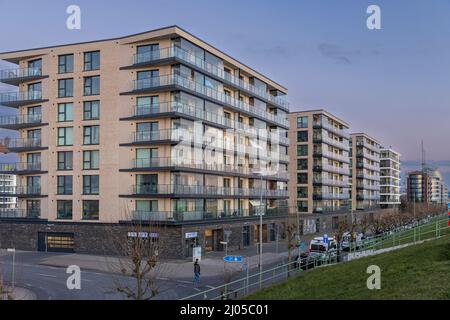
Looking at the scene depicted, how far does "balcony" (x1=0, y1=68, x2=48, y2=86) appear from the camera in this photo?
1889 inches

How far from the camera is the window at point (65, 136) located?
151ft

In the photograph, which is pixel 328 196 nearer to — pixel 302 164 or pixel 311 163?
pixel 311 163

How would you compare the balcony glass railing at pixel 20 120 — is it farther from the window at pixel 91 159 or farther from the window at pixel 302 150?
the window at pixel 302 150

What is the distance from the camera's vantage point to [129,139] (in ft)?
143

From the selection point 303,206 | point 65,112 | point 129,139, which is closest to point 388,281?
point 129,139

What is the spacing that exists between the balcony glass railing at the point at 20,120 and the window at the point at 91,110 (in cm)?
601

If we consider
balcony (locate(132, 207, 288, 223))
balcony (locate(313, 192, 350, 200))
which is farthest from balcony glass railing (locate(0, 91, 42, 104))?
balcony (locate(313, 192, 350, 200))

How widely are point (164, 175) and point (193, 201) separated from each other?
393cm

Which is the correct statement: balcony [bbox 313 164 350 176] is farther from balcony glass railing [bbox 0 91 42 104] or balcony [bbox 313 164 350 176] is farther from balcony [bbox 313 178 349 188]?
balcony glass railing [bbox 0 91 42 104]

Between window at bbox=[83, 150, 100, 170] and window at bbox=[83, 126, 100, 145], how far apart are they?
3.26ft

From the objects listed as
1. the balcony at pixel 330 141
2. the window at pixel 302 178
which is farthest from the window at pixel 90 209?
the balcony at pixel 330 141
